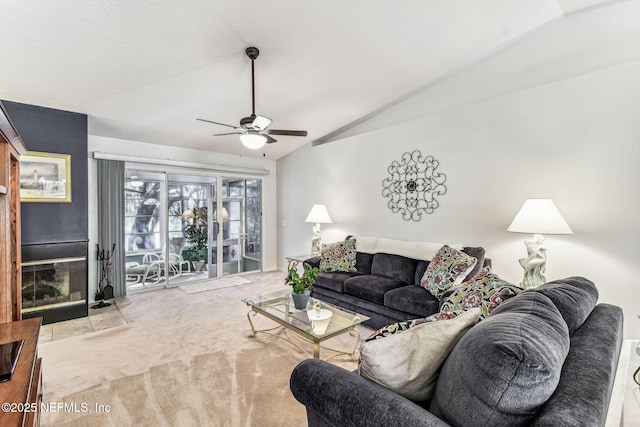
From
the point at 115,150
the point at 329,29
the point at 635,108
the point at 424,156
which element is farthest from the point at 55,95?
the point at 635,108

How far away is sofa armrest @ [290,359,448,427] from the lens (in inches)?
37.7

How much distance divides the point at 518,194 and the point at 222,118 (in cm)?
372

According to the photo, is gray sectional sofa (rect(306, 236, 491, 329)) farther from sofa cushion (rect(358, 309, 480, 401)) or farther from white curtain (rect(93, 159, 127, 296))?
white curtain (rect(93, 159, 127, 296))

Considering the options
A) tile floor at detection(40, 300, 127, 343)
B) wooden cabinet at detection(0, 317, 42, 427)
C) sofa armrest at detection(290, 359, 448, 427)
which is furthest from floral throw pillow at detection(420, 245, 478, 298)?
tile floor at detection(40, 300, 127, 343)

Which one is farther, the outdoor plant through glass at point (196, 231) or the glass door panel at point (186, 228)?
the outdoor plant through glass at point (196, 231)

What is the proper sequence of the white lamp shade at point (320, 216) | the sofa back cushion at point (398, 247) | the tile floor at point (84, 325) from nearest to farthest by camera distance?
1. the tile floor at point (84, 325)
2. the sofa back cushion at point (398, 247)
3. the white lamp shade at point (320, 216)

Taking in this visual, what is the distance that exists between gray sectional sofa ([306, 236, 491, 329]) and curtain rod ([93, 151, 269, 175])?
240 centimetres

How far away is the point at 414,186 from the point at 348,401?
3.42 m

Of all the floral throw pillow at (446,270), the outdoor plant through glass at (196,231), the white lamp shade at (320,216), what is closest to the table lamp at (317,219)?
the white lamp shade at (320,216)

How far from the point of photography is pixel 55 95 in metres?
3.14

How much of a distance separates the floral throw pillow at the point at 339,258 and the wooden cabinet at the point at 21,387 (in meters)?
3.04

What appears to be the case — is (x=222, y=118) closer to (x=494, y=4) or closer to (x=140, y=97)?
(x=140, y=97)

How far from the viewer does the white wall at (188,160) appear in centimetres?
424

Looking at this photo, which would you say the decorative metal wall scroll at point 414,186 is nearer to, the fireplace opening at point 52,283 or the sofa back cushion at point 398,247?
the sofa back cushion at point 398,247
